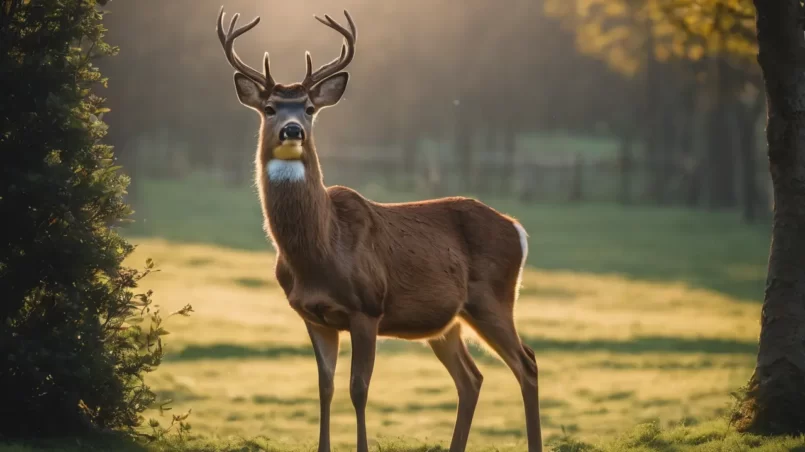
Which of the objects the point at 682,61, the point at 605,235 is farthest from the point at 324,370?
the point at 682,61

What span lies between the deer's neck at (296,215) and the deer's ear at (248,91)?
1.57ft

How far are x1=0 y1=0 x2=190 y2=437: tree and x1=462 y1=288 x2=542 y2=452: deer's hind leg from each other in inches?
94.0

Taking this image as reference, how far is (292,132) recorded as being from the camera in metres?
7.62

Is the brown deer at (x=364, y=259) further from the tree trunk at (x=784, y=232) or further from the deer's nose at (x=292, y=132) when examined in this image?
the tree trunk at (x=784, y=232)

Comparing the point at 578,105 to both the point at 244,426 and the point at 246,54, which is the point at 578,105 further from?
the point at 244,426

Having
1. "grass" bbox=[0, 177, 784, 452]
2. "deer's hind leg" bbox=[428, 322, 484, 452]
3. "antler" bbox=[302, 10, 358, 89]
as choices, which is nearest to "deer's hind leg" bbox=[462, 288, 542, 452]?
"deer's hind leg" bbox=[428, 322, 484, 452]

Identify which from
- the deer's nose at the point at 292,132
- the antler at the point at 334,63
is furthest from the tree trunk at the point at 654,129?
the deer's nose at the point at 292,132

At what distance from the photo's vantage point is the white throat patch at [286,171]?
7.89 m

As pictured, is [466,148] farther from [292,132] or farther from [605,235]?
[292,132]

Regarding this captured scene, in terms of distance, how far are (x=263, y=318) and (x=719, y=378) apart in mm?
8710

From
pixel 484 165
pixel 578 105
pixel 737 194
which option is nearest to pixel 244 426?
pixel 737 194

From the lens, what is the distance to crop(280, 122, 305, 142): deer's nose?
25.0ft

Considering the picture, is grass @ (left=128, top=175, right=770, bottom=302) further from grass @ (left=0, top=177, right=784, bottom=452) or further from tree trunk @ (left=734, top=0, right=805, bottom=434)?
tree trunk @ (left=734, top=0, right=805, bottom=434)

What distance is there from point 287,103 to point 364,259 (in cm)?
117
